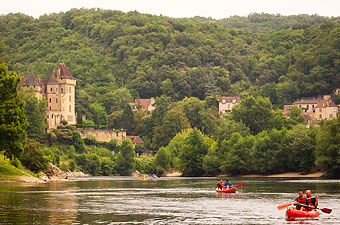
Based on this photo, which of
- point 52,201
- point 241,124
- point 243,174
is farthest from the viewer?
point 241,124

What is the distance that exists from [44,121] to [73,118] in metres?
20.4

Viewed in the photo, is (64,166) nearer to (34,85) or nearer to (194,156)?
(194,156)

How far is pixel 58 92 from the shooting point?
17788cm

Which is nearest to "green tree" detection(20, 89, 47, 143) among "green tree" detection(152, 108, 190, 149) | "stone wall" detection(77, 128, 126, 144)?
"stone wall" detection(77, 128, 126, 144)

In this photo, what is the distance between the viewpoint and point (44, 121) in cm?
16012

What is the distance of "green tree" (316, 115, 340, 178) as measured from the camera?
9756 cm

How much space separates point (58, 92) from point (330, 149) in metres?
97.8

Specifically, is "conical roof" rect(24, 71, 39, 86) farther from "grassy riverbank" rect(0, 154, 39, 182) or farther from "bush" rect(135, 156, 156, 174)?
"grassy riverbank" rect(0, 154, 39, 182)

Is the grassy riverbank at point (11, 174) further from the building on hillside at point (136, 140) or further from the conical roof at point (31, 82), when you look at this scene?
the building on hillside at point (136, 140)

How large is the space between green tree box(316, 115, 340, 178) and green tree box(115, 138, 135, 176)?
7084cm

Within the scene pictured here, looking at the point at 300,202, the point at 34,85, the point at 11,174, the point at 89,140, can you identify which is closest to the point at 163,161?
the point at 89,140

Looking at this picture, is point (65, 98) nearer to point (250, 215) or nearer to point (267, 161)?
point (267, 161)

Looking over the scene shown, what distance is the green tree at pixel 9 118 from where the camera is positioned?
67.6m

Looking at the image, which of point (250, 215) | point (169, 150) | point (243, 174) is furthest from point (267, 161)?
point (250, 215)
